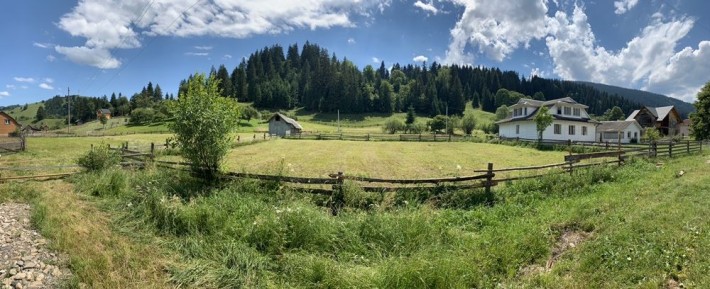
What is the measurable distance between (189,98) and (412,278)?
1140cm

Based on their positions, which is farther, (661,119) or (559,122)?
(661,119)

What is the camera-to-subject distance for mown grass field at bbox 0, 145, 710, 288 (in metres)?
6.53

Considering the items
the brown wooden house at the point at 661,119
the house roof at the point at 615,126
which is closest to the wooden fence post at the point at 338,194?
the house roof at the point at 615,126

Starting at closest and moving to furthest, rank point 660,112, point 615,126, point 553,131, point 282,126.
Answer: point 553,131 < point 615,126 < point 282,126 < point 660,112

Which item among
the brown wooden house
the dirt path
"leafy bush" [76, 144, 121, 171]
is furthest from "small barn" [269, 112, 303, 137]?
the brown wooden house

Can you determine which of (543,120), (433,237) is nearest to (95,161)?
(433,237)

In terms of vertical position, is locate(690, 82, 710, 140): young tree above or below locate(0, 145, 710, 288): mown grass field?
above

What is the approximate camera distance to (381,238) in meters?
8.70

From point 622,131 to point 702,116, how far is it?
515 inches

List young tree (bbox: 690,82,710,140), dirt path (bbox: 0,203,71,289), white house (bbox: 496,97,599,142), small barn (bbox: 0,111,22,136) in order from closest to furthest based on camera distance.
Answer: dirt path (bbox: 0,203,71,289), young tree (bbox: 690,82,710,140), white house (bbox: 496,97,599,142), small barn (bbox: 0,111,22,136)

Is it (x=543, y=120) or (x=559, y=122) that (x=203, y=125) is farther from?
(x=559, y=122)

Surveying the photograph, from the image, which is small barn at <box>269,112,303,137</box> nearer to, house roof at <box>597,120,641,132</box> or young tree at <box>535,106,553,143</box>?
young tree at <box>535,106,553,143</box>

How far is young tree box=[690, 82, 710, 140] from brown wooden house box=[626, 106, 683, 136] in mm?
29869

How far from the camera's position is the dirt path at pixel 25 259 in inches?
254
